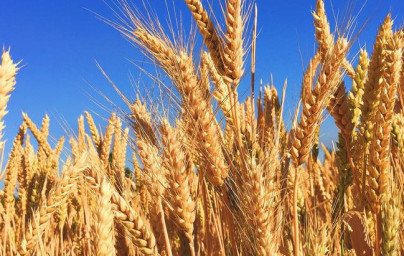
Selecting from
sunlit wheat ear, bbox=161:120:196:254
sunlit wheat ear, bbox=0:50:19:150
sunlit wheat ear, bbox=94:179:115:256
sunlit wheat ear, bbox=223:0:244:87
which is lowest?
sunlit wheat ear, bbox=94:179:115:256

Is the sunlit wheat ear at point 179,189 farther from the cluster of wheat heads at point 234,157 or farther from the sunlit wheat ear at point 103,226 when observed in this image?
the sunlit wheat ear at point 103,226

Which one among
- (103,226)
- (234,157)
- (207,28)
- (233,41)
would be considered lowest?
(103,226)

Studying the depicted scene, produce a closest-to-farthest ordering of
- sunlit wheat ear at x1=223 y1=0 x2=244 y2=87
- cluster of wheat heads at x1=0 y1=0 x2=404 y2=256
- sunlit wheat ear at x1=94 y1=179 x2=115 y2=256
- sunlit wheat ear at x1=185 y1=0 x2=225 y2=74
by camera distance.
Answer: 1. sunlit wheat ear at x1=94 y1=179 x2=115 y2=256
2. cluster of wheat heads at x1=0 y1=0 x2=404 y2=256
3. sunlit wheat ear at x1=223 y1=0 x2=244 y2=87
4. sunlit wheat ear at x1=185 y1=0 x2=225 y2=74

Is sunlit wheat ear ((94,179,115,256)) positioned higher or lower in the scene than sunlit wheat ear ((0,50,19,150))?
lower

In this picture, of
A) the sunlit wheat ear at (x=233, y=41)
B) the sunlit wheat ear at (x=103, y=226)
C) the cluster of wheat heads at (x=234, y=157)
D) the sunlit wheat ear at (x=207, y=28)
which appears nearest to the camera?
the sunlit wheat ear at (x=103, y=226)

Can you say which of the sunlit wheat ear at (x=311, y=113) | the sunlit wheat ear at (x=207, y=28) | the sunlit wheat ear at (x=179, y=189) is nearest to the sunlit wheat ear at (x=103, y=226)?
the sunlit wheat ear at (x=179, y=189)

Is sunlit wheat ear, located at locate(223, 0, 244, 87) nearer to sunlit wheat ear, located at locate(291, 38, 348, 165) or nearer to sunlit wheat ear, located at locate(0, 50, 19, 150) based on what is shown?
sunlit wheat ear, located at locate(291, 38, 348, 165)

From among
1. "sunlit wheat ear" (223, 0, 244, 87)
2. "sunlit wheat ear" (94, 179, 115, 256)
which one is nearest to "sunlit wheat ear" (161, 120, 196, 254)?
"sunlit wheat ear" (94, 179, 115, 256)

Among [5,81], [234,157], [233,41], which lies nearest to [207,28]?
[233,41]

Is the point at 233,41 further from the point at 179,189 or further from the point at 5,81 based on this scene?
the point at 5,81

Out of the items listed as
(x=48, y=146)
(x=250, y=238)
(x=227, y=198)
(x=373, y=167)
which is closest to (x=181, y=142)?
(x=227, y=198)

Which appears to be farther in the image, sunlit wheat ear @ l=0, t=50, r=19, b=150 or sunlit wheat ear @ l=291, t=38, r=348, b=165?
sunlit wheat ear @ l=291, t=38, r=348, b=165

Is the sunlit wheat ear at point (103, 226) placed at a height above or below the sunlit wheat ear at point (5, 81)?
below

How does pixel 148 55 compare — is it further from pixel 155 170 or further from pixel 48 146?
pixel 48 146
